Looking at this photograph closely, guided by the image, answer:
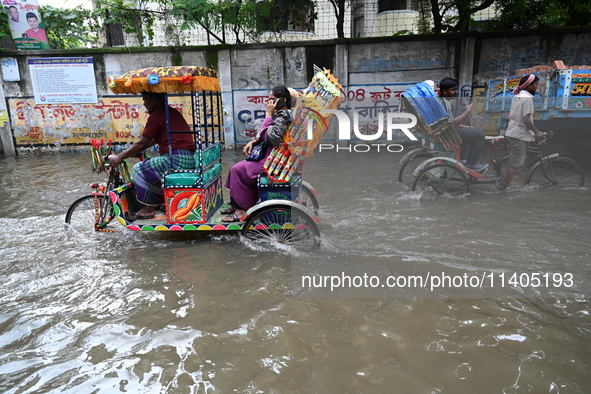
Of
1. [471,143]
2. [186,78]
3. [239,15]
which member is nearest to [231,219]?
[186,78]

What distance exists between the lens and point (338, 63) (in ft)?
34.6

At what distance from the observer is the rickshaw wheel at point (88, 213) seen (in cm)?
459

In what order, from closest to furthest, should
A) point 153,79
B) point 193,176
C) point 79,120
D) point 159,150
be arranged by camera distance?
point 153,79, point 193,176, point 159,150, point 79,120

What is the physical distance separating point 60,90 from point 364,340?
36.5ft

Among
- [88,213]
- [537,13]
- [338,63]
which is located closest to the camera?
[88,213]

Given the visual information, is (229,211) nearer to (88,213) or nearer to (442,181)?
(88,213)

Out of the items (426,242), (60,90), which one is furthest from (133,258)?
(60,90)

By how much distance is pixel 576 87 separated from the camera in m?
6.59

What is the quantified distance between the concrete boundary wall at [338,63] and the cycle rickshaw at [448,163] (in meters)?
4.58

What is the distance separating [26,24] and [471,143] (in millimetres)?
11149

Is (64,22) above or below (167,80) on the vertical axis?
above

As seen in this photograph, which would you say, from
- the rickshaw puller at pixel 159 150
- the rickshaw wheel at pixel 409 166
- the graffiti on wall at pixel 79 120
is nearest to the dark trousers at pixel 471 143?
the rickshaw wheel at pixel 409 166

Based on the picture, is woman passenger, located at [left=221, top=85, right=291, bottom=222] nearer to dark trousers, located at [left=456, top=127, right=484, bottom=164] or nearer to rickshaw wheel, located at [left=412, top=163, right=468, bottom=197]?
rickshaw wheel, located at [left=412, top=163, right=468, bottom=197]

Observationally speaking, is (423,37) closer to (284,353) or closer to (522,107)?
(522,107)
